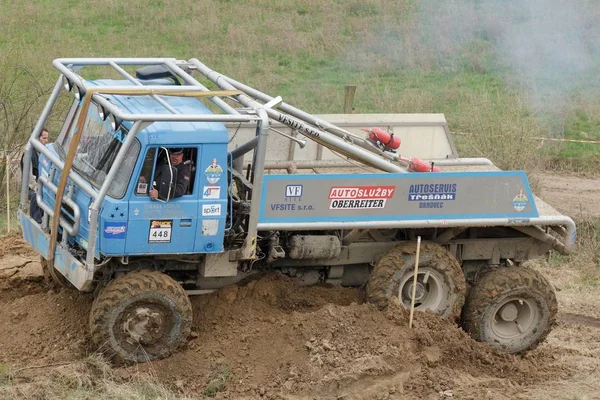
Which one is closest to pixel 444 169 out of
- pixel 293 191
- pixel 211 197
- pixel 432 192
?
pixel 432 192

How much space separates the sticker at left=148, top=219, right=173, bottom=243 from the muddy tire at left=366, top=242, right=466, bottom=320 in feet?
7.32

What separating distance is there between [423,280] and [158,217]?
2817 mm

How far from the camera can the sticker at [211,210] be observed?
10086mm

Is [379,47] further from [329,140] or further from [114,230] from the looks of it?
[114,230]

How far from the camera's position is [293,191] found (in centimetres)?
1054

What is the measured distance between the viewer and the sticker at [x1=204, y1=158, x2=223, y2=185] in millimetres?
10039

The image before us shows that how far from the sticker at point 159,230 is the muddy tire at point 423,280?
2.23 meters

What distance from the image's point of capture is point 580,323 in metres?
13.4

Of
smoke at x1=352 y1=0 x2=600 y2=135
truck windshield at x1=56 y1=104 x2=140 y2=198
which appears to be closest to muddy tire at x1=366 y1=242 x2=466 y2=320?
truck windshield at x1=56 y1=104 x2=140 y2=198

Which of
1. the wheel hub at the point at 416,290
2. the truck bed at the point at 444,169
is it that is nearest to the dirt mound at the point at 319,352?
the wheel hub at the point at 416,290

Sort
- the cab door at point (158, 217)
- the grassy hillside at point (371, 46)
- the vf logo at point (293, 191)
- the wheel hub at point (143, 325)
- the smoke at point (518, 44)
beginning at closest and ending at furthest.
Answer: the cab door at point (158, 217) → the wheel hub at point (143, 325) → the vf logo at point (293, 191) → the grassy hillside at point (371, 46) → the smoke at point (518, 44)

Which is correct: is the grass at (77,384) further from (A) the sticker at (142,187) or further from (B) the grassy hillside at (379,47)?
(B) the grassy hillside at (379,47)

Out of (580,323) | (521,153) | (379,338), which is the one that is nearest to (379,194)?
(379,338)

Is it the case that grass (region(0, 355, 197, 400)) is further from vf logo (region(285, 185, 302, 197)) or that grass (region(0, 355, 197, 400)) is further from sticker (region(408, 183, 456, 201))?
sticker (region(408, 183, 456, 201))
